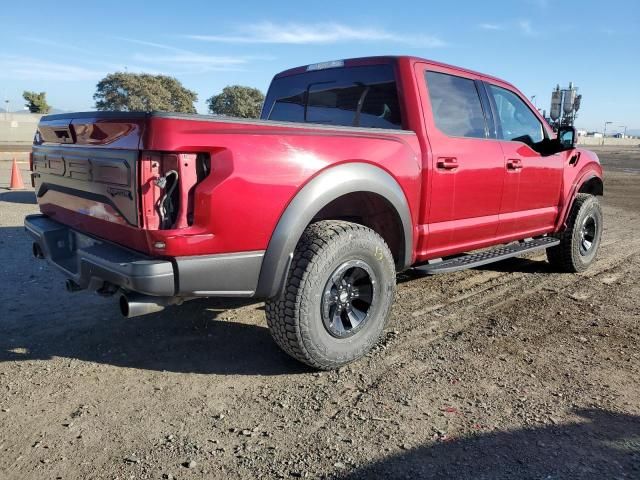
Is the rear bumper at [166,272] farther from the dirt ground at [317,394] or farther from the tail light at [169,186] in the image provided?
the dirt ground at [317,394]

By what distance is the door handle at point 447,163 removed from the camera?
375 cm

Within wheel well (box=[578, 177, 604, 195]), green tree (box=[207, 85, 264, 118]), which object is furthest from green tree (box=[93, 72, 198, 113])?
wheel well (box=[578, 177, 604, 195])

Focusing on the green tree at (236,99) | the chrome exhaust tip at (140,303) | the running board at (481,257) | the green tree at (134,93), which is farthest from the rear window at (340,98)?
the green tree at (134,93)

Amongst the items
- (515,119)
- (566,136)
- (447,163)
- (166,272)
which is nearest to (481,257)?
(447,163)

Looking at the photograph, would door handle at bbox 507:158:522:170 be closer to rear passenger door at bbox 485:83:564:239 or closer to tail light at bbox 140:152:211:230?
rear passenger door at bbox 485:83:564:239

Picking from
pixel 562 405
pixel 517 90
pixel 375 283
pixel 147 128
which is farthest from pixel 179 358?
pixel 517 90

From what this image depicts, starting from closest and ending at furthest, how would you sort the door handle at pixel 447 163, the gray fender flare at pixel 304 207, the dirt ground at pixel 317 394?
A: the dirt ground at pixel 317 394 → the gray fender flare at pixel 304 207 → the door handle at pixel 447 163

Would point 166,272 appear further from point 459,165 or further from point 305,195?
point 459,165

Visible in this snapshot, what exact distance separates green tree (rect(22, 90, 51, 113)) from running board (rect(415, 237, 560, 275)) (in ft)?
208

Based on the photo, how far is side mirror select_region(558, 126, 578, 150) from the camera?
5.04 meters

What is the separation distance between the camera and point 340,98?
168 inches

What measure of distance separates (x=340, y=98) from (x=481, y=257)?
1768mm

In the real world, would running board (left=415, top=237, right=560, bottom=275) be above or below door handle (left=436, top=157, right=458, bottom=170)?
below

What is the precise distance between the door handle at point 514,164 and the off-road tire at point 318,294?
1701mm
